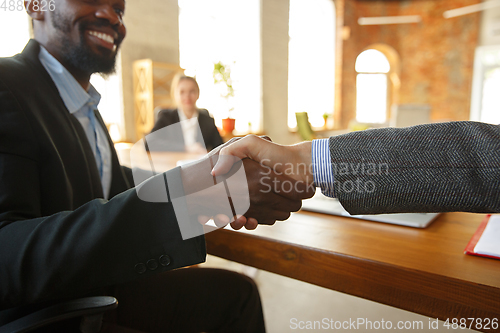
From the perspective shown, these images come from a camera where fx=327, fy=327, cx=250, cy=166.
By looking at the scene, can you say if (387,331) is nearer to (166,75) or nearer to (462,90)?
(166,75)

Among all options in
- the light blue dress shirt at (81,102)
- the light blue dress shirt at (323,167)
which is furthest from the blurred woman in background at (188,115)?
the light blue dress shirt at (323,167)

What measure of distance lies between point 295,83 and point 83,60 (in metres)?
7.77

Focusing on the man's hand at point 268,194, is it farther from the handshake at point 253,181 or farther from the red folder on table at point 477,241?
the red folder on table at point 477,241

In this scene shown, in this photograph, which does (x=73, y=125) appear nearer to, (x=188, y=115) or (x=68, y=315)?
(x=68, y=315)

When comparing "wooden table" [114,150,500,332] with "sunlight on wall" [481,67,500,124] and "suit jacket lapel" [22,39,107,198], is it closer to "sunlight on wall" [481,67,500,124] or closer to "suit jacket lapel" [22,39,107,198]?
"suit jacket lapel" [22,39,107,198]

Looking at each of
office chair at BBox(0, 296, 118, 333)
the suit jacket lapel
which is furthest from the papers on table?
the suit jacket lapel

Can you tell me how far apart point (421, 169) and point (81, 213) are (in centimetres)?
67

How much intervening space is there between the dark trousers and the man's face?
78 cm

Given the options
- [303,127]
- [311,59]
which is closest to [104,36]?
[303,127]

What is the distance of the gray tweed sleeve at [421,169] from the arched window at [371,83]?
10.0 metres

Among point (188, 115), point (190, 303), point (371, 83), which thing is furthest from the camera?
point (371, 83)

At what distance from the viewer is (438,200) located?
639 mm

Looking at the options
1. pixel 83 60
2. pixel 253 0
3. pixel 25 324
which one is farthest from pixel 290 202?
pixel 253 0

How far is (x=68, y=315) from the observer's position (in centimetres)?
65
